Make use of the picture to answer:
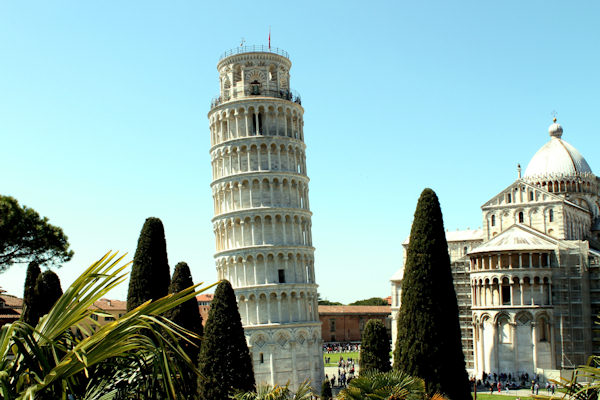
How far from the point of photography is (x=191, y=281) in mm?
29516

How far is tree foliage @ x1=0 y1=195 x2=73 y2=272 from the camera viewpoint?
37219mm

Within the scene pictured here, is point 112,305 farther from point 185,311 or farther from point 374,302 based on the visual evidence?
point 185,311

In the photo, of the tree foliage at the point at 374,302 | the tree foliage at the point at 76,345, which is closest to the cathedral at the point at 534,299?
the tree foliage at the point at 76,345

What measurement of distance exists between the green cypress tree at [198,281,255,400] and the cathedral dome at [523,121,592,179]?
48692 mm

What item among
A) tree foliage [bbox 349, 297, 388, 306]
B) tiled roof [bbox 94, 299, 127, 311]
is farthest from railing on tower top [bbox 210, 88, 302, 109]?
tree foliage [bbox 349, 297, 388, 306]

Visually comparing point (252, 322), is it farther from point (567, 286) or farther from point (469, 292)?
point (567, 286)

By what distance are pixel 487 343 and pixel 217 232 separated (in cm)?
2388

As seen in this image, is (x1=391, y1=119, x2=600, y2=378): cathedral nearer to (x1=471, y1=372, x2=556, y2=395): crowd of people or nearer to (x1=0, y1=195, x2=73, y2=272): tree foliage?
(x1=471, y1=372, x2=556, y2=395): crowd of people

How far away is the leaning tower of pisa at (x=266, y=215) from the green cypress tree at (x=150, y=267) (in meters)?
23.7

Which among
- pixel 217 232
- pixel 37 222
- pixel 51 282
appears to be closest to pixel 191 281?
pixel 51 282

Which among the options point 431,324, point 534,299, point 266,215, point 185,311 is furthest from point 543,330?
point 185,311

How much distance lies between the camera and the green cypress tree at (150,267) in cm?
2834

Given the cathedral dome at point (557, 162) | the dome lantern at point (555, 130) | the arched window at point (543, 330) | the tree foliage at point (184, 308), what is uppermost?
the dome lantern at point (555, 130)

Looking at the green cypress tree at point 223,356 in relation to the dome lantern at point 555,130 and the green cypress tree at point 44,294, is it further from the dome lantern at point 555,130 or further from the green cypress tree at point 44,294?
the dome lantern at point 555,130
